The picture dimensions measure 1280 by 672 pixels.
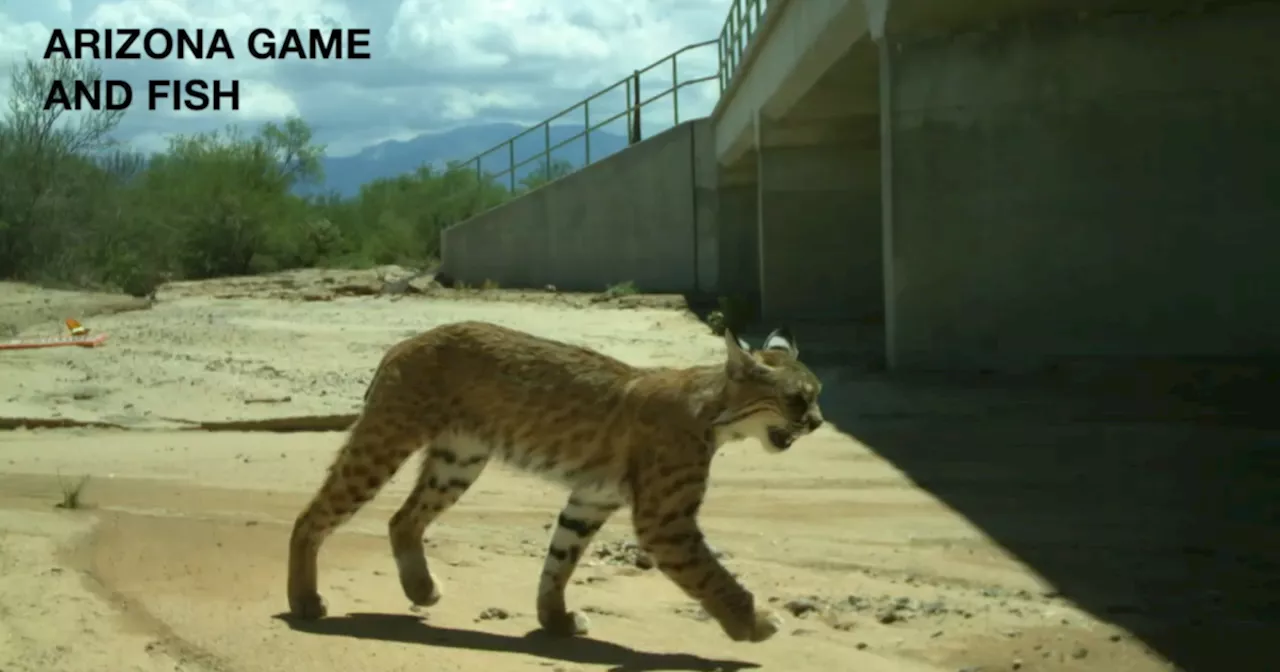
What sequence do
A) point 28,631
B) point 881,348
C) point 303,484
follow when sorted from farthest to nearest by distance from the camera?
point 881,348 → point 303,484 → point 28,631

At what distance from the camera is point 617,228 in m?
36.3

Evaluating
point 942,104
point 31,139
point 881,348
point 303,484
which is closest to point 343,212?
point 31,139

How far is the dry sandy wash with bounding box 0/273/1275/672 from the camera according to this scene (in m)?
6.46

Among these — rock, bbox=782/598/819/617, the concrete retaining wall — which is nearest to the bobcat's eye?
rock, bbox=782/598/819/617

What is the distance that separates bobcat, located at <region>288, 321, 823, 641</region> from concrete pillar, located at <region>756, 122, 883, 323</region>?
19.5m

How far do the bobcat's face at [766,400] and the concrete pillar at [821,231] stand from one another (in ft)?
65.3

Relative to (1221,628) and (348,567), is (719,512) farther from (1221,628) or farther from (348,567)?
(1221,628)

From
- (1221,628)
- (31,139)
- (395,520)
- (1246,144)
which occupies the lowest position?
(1221,628)

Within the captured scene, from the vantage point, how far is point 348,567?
27.2 feet

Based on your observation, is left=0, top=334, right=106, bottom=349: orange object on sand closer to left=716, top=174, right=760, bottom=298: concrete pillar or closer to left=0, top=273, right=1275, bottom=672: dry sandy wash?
left=0, top=273, right=1275, bottom=672: dry sandy wash

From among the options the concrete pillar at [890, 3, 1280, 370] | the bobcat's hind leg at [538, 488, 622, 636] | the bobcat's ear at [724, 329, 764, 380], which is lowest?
the bobcat's hind leg at [538, 488, 622, 636]

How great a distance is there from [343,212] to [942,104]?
46145 millimetres

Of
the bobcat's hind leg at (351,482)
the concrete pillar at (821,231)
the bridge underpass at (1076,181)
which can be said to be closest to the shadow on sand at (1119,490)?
the bridge underpass at (1076,181)

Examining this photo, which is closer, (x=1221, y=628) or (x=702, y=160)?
(x=1221, y=628)
